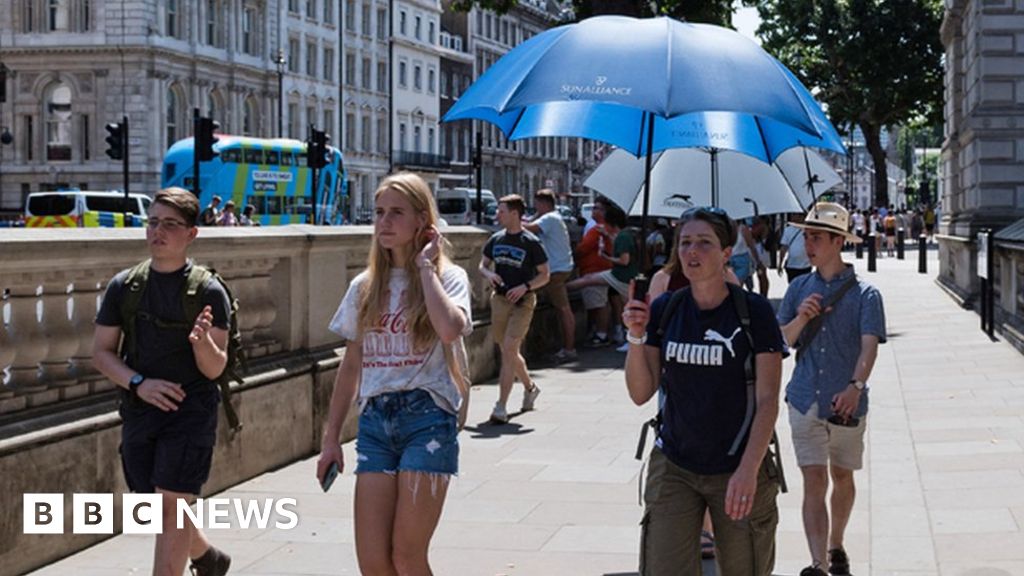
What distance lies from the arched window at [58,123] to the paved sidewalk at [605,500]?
167 ft

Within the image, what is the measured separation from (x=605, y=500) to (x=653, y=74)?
9.69 ft

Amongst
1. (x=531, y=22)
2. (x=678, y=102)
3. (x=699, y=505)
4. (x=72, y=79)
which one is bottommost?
Answer: (x=699, y=505)

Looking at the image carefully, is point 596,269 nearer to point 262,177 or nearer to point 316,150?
point 316,150

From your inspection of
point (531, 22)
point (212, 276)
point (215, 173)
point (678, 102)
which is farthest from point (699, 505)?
point (531, 22)

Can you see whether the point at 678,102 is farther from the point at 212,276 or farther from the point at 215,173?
the point at 215,173

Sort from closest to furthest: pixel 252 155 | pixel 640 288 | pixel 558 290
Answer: pixel 640 288
pixel 558 290
pixel 252 155

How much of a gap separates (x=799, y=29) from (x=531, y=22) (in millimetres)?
49526

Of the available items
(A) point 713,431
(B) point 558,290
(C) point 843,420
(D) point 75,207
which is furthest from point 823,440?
(D) point 75,207

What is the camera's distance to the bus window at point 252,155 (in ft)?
174

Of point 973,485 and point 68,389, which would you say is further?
point 973,485

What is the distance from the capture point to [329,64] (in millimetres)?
80625

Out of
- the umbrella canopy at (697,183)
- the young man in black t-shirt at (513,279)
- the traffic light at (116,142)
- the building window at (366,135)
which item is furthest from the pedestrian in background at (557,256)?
the building window at (366,135)

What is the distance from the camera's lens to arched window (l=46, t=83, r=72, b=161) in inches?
2461

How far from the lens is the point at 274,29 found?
74.1m
